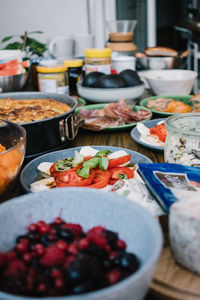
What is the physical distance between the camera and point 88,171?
0.87 metres

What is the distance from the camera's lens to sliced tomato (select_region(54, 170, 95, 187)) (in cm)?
87

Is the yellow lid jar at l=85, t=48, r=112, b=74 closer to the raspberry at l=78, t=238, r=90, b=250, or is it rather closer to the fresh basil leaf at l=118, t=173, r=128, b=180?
the fresh basil leaf at l=118, t=173, r=128, b=180

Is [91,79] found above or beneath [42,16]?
beneath

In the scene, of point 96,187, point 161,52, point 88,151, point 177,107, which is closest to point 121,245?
point 96,187

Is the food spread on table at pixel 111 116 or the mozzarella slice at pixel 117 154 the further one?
the food spread on table at pixel 111 116

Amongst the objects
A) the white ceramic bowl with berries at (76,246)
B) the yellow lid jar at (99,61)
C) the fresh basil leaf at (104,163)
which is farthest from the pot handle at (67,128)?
the yellow lid jar at (99,61)

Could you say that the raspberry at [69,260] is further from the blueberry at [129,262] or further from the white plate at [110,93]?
the white plate at [110,93]

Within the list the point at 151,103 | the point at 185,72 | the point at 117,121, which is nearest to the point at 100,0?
the point at 185,72

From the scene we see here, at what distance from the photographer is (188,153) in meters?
0.91

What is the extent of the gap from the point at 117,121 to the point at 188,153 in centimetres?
55

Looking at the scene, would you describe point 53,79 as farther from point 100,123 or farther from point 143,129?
point 143,129

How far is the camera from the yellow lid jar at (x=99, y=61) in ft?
6.35

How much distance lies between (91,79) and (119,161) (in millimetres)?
922

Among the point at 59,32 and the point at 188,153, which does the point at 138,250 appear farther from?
the point at 59,32
